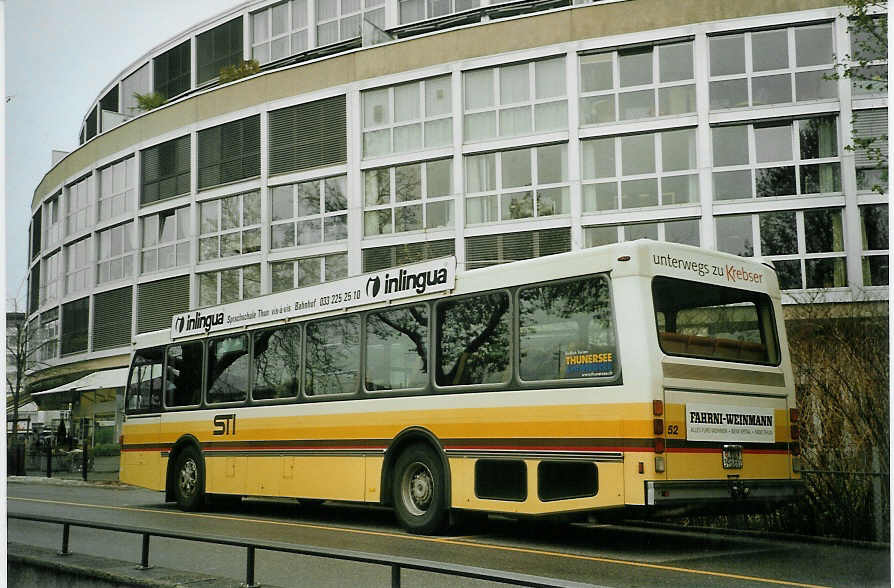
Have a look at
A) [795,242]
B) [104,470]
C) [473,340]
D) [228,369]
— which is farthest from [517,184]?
[104,470]

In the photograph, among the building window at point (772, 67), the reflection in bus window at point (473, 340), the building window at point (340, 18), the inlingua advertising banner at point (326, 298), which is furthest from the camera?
the building window at point (340, 18)

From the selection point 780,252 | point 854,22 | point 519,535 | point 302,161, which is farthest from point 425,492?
point 854,22

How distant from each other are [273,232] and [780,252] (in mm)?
4335

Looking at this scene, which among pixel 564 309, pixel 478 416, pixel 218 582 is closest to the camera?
pixel 218 582

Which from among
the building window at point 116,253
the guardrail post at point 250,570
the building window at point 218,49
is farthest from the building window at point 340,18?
the guardrail post at point 250,570

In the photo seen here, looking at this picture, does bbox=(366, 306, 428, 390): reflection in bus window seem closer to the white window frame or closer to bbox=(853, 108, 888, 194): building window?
the white window frame

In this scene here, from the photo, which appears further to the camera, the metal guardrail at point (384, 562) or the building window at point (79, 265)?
the building window at point (79, 265)

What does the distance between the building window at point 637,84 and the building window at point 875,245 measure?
1687 mm

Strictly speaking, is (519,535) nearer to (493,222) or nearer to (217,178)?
(493,222)

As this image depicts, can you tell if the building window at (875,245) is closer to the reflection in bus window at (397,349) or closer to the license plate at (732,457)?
the license plate at (732,457)

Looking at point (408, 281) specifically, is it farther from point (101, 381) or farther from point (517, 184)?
point (101, 381)

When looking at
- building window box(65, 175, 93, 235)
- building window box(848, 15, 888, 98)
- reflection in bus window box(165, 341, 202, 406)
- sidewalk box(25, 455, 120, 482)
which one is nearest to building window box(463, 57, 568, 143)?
building window box(848, 15, 888, 98)

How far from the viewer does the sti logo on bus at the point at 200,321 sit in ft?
38.3

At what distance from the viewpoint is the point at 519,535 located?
9633mm
